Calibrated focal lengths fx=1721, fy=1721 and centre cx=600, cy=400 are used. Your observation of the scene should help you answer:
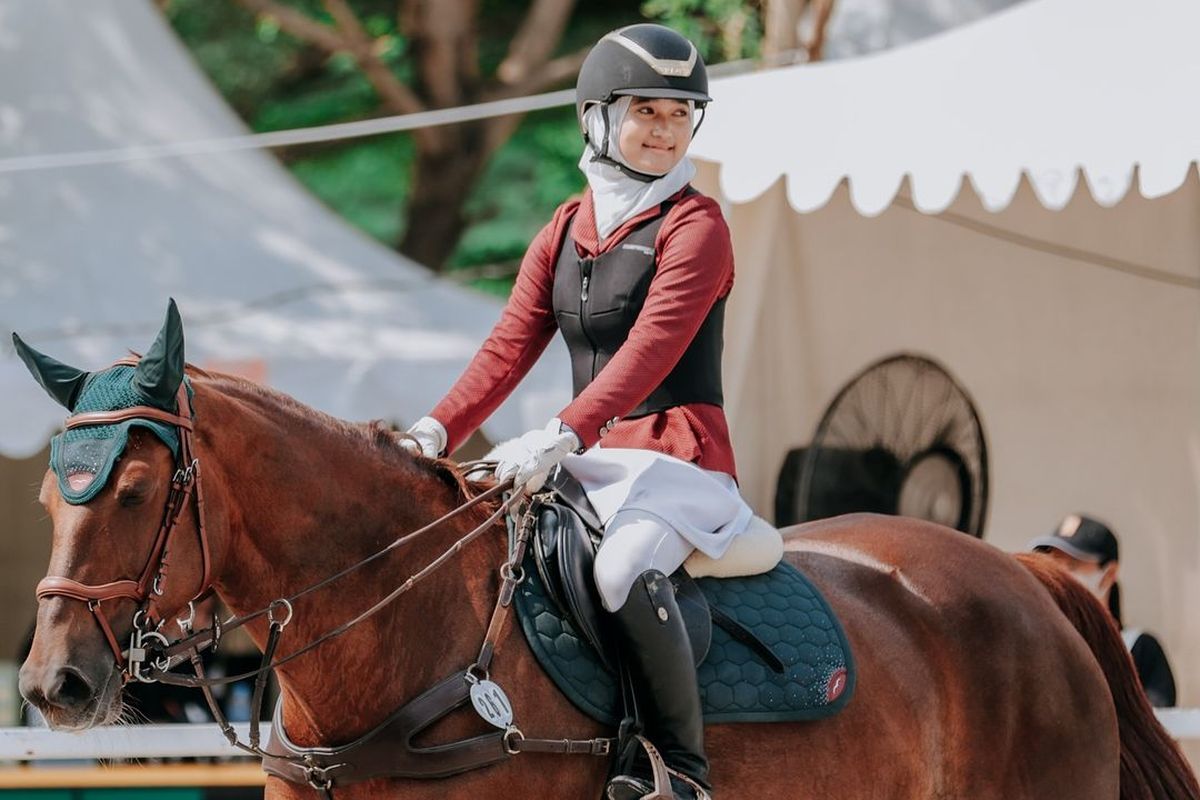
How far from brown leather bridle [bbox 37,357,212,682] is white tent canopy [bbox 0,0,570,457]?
486 centimetres

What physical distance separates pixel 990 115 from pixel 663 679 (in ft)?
11.3

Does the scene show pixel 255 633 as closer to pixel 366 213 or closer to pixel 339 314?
pixel 339 314

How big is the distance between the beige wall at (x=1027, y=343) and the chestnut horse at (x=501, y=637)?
218 centimetres

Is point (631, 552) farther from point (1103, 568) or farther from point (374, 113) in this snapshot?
point (374, 113)

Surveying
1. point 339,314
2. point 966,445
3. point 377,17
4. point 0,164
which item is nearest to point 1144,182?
point 966,445

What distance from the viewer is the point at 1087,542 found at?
6566 millimetres

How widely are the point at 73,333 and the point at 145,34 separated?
3.12m

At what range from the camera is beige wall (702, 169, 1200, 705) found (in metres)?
7.15

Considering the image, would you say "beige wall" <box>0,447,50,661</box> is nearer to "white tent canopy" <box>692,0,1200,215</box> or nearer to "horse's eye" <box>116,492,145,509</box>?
"white tent canopy" <box>692,0,1200,215</box>

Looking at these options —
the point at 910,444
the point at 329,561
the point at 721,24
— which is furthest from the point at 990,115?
the point at 721,24

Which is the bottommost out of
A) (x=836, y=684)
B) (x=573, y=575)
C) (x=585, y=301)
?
(x=836, y=684)

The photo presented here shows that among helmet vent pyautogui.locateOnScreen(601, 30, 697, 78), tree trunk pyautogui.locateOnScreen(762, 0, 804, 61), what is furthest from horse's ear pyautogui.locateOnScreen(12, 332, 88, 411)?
tree trunk pyautogui.locateOnScreen(762, 0, 804, 61)

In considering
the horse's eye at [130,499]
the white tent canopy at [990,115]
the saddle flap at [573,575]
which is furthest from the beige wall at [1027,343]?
the horse's eye at [130,499]

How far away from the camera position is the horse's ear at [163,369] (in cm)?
329
